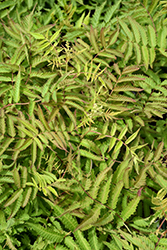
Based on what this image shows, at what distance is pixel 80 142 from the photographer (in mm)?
1590

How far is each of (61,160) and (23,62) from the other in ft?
2.27

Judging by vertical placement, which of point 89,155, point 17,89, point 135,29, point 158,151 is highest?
point 135,29

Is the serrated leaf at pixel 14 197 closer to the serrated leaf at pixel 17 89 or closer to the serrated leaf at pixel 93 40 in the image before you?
the serrated leaf at pixel 17 89

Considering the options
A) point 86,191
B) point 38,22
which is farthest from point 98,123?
point 38,22

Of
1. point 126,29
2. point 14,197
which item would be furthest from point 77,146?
point 126,29

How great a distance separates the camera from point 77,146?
5.24ft

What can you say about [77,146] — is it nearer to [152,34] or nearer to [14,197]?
[14,197]

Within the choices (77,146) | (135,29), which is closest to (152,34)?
(135,29)

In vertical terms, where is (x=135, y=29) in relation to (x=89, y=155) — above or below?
above

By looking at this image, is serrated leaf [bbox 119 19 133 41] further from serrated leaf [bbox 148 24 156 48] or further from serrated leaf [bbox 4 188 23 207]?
serrated leaf [bbox 4 188 23 207]

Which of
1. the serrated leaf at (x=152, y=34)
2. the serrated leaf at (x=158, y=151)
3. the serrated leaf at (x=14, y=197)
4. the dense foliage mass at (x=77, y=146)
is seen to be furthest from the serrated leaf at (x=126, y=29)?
the serrated leaf at (x=14, y=197)

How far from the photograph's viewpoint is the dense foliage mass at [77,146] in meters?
1.43

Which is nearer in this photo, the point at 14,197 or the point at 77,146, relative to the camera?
the point at 14,197

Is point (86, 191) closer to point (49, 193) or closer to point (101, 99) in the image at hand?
point (49, 193)
